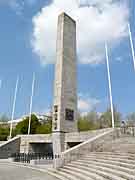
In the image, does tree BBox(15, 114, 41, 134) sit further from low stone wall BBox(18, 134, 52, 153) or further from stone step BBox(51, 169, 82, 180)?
stone step BBox(51, 169, 82, 180)

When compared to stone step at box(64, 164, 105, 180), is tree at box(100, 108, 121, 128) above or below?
above

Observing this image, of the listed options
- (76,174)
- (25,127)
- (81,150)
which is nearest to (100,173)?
(76,174)

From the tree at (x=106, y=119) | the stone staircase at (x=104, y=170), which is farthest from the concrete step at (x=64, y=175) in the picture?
the tree at (x=106, y=119)

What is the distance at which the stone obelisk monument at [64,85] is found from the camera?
2145cm

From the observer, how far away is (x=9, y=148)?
87.4 ft

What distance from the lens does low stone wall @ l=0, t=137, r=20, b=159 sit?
1011 inches

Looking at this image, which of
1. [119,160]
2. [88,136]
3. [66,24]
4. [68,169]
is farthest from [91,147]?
[66,24]

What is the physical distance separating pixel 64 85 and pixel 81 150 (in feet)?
33.1

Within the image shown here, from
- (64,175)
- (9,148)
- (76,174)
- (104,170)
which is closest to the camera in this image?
(104,170)

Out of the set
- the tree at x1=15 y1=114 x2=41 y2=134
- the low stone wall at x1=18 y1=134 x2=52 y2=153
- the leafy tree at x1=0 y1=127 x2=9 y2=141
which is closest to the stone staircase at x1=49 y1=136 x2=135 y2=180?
the low stone wall at x1=18 y1=134 x2=52 y2=153

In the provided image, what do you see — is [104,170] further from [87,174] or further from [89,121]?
[89,121]

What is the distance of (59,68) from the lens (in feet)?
75.5

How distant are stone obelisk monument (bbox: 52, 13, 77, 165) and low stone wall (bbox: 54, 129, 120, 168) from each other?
21.6 feet

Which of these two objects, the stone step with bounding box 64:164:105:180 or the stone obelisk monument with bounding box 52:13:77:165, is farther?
the stone obelisk monument with bounding box 52:13:77:165
